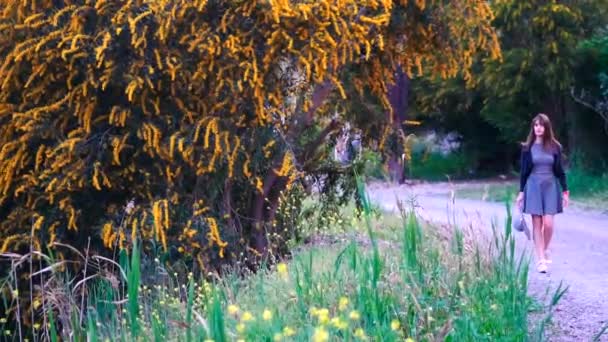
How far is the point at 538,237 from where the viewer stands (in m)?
11.6

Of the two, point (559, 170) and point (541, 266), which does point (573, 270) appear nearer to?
point (541, 266)

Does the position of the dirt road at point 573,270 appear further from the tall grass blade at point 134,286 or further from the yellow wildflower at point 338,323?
the tall grass blade at point 134,286

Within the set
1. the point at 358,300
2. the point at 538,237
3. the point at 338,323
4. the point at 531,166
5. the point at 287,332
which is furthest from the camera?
the point at 531,166

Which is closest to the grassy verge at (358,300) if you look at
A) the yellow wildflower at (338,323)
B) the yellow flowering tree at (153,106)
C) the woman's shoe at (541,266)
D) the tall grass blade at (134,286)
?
the tall grass blade at (134,286)

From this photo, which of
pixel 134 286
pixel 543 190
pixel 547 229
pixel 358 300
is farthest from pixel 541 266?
pixel 134 286

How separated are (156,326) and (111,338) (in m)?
0.41

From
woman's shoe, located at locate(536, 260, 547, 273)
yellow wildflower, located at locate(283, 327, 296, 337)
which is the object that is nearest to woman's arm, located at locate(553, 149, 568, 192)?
woman's shoe, located at locate(536, 260, 547, 273)

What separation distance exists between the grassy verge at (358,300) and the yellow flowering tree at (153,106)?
2.90 meters

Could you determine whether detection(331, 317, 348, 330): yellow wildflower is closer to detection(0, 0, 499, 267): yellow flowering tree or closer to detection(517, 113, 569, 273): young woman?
detection(0, 0, 499, 267): yellow flowering tree

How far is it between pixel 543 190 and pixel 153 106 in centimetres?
414

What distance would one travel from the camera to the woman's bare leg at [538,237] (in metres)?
11.4

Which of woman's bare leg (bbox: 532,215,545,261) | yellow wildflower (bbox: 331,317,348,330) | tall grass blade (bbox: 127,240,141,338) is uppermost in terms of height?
tall grass blade (bbox: 127,240,141,338)

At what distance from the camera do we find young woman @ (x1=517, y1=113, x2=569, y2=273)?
38.4 ft

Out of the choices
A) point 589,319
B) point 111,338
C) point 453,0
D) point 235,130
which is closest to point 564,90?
point 453,0
